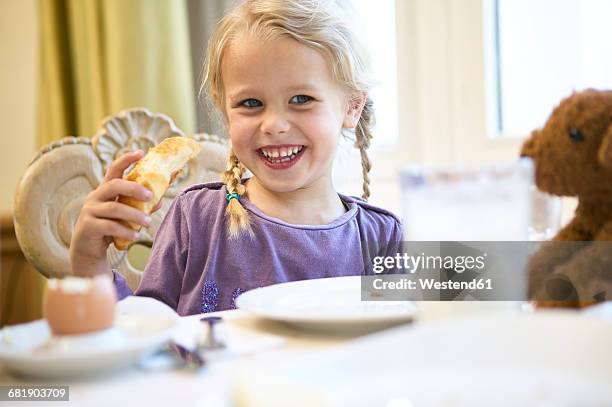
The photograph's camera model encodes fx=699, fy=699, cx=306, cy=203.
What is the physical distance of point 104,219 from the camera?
977mm

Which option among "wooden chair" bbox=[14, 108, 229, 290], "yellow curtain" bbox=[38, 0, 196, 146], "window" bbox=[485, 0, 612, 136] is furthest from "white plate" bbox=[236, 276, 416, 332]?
"yellow curtain" bbox=[38, 0, 196, 146]

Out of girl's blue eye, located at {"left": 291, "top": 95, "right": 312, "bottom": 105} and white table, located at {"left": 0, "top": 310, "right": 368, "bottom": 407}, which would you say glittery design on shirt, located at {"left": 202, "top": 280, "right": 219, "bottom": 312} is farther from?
white table, located at {"left": 0, "top": 310, "right": 368, "bottom": 407}

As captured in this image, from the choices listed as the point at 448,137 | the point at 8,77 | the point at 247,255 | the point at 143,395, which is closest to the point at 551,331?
the point at 143,395

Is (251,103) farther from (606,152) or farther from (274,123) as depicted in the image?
(606,152)

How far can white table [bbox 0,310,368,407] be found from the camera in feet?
1.50

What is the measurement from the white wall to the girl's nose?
82.2 inches

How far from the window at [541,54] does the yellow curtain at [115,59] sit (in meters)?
1.06

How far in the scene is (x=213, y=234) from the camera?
1.28m

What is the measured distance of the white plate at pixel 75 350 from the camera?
1.64ft

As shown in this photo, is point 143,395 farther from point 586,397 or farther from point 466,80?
point 466,80

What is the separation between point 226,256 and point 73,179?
43cm

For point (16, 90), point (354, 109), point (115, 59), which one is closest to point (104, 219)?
point (354, 109)

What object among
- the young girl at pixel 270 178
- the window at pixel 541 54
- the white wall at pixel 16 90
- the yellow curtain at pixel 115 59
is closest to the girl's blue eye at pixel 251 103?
the young girl at pixel 270 178

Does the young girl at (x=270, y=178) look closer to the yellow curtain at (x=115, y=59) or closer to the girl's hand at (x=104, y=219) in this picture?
the girl's hand at (x=104, y=219)
